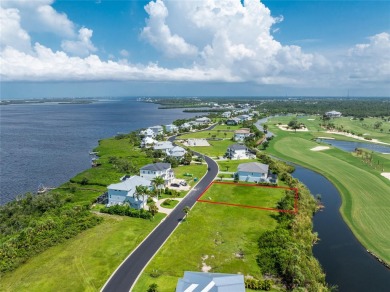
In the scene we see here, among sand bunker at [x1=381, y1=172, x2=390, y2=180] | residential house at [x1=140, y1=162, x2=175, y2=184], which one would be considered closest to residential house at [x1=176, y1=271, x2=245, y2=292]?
residential house at [x1=140, y1=162, x2=175, y2=184]

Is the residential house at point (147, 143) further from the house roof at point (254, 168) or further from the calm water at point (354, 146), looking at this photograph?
the calm water at point (354, 146)

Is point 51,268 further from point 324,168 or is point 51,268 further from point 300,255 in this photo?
point 324,168

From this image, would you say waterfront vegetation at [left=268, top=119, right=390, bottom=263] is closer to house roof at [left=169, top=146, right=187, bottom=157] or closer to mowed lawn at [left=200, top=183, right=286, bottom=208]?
mowed lawn at [left=200, top=183, right=286, bottom=208]

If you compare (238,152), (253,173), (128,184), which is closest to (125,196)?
(128,184)

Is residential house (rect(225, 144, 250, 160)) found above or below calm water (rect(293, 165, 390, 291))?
above

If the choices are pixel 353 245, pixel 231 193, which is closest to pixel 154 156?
pixel 231 193

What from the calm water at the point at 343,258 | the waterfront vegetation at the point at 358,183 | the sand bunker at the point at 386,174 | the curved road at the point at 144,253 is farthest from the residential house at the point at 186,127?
the calm water at the point at 343,258

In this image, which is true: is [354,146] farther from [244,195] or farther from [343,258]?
[343,258]
